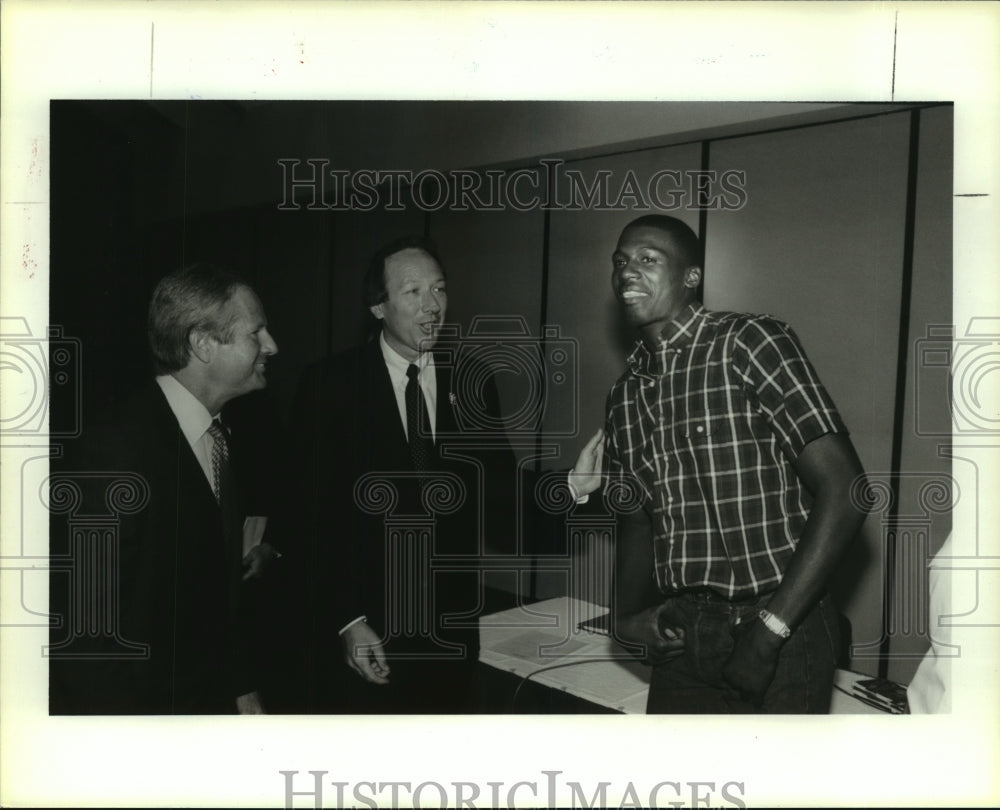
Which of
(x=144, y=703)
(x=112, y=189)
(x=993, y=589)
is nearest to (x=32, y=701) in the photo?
(x=144, y=703)

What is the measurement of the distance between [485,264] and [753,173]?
614 millimetres

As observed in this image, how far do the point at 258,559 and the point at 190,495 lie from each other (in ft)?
0.67

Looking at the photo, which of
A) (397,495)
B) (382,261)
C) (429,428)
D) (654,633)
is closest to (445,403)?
(429,428)

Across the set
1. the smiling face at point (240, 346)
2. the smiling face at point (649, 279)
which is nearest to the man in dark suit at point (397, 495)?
the smiling face at point (240, 346)

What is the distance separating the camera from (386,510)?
203 centimetres

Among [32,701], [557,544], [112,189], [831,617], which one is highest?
[112,189]

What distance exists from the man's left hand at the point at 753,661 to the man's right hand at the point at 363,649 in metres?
0.76

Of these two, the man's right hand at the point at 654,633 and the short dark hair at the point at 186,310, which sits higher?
the short dark hair at the point at 186,310

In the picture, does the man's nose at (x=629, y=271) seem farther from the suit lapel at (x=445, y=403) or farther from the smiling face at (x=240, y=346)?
the smiling face at (x=240, y=346)

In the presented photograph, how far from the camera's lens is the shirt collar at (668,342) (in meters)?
1.96

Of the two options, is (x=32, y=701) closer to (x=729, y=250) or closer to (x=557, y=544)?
(x=557, y=544)

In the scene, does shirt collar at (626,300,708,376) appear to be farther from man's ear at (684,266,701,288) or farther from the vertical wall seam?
the vertical wall seam

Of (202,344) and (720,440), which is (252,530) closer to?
(202,344)

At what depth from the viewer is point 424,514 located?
6.66 ft
